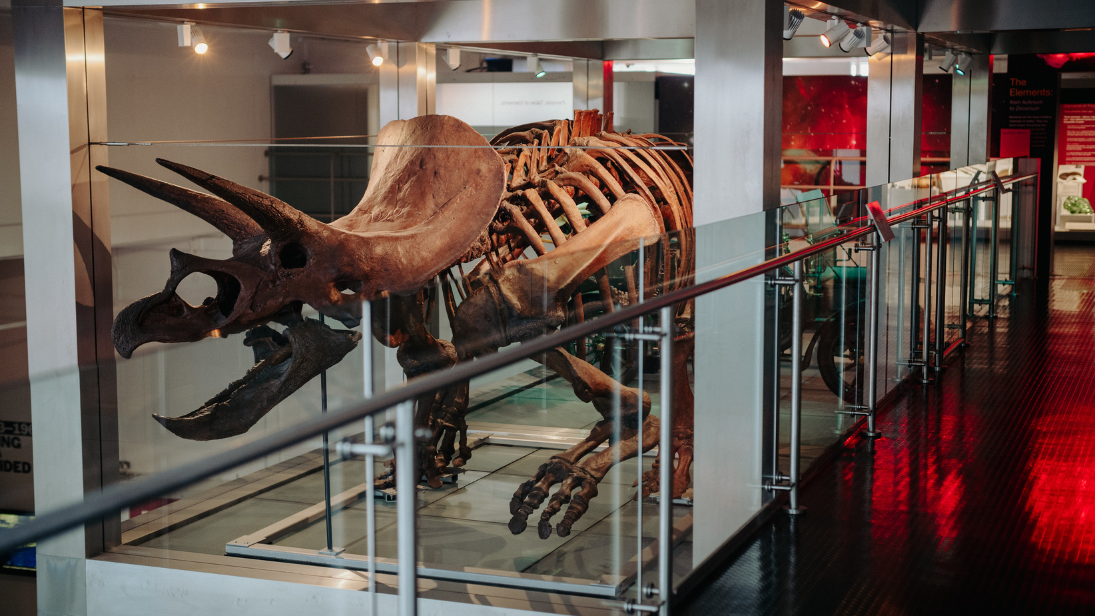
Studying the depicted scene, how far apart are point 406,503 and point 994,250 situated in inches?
280

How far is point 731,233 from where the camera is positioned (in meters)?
3.35

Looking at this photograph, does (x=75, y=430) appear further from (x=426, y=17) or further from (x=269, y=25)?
(x=426, y=17)

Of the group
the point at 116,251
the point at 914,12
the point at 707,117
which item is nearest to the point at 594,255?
the point at 707,117

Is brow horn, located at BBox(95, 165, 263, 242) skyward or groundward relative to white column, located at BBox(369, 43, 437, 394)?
groundward

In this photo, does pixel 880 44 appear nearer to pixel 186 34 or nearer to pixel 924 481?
pixel 924 481

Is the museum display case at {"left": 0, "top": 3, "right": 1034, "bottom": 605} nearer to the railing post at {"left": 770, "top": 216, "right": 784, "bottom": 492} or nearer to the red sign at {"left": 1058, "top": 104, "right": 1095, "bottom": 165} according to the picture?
the railing post at {"left": 770, "top": 216, "right": 784, "bottom": 492}

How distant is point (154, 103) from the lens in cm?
1035

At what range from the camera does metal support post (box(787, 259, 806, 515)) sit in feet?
11.6

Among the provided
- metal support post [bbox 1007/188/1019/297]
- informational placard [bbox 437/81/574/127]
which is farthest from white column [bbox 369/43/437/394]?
metal support post [bbox 1007/188/1019/297]

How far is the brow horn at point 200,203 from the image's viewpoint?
10.4 ft

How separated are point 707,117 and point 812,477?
4.76 ft

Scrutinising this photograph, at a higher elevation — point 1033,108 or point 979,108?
point 1033,108

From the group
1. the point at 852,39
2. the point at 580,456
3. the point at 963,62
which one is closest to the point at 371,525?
the point at 580,456

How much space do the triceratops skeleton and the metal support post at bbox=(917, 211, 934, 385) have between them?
1454 mm
